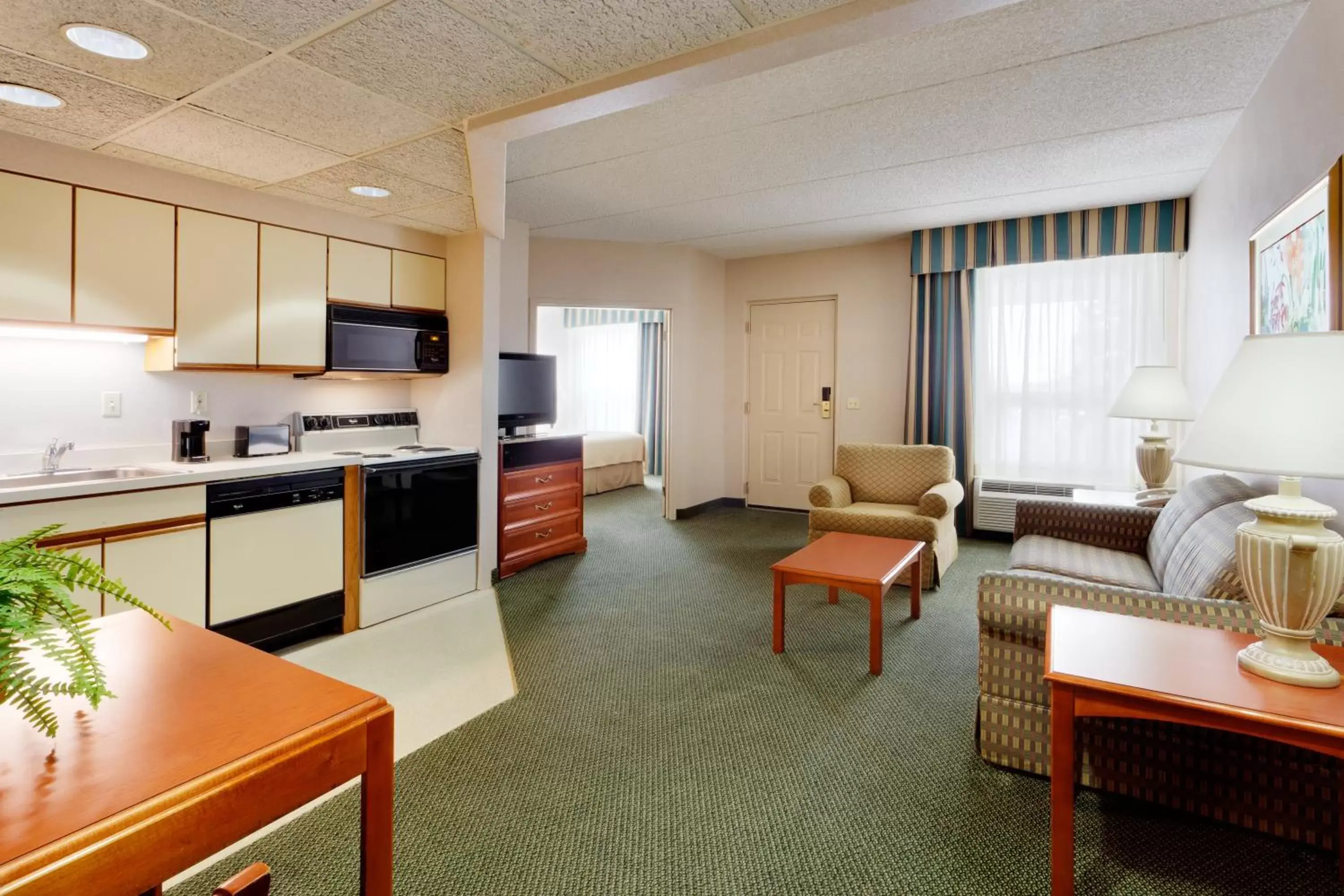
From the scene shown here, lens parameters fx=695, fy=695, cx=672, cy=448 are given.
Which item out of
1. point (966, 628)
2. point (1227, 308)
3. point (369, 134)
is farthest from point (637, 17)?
point (1227, 308)

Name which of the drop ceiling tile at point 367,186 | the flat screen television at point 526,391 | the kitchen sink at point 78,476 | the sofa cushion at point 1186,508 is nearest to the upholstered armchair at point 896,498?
the sofa cushion at point 1186,508

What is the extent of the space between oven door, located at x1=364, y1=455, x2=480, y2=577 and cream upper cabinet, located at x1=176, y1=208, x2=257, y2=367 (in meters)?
0.85

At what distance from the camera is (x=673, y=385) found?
6340 millimetres

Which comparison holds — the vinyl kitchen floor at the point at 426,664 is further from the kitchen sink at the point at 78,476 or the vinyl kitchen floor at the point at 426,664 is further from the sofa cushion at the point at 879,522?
the sofa cushion at the point at 879,522

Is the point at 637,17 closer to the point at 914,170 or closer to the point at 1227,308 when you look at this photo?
the point at 914,170

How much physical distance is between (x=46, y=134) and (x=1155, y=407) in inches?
199

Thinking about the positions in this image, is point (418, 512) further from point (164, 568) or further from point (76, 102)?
point (76, 102)

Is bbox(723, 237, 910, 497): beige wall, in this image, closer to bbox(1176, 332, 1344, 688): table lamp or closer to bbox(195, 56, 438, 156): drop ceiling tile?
bbox(195, 56, 438, 156): drop ceiling tile

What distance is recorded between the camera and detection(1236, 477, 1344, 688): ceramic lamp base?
1439 mm

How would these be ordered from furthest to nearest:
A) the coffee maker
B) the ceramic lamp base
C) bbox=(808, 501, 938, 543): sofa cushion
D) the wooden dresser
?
the wooden dresser → bbox=(808, 501, 938, 543): sofa cushion → the coffee maker → the ceramic lamp base

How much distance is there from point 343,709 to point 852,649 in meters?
2.65

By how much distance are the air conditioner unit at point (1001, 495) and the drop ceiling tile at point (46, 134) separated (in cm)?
577

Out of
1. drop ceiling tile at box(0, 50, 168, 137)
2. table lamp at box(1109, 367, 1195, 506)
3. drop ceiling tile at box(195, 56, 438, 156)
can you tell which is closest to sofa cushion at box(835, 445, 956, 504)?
table lamp at box(1109, 367, 1195, 506)

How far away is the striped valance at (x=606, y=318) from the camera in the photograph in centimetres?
915
